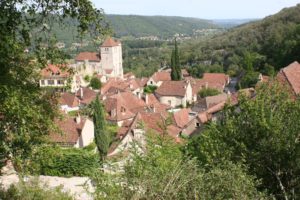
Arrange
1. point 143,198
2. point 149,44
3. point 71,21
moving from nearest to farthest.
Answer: point 143,198 → point 71,21 → point 149,44

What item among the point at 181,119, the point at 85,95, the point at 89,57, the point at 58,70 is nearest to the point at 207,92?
the point at 85,95

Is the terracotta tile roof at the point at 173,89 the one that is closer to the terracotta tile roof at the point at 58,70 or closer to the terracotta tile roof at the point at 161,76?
the terracotta tile roof at the point at 161,76

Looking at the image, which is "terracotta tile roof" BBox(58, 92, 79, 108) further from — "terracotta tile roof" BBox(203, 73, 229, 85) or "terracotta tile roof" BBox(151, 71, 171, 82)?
"terracotta tile roof" BBox(203, 73, 229, 85)

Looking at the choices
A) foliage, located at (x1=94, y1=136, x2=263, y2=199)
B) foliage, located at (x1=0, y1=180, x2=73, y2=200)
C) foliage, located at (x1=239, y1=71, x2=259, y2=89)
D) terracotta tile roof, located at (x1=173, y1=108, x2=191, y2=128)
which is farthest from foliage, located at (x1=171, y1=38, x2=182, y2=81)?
foliage, located at (x1=94, y1=136, x2=263, y2=199)

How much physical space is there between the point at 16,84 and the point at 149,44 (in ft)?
620

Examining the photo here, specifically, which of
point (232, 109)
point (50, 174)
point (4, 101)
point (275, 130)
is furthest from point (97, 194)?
point (50, 174)

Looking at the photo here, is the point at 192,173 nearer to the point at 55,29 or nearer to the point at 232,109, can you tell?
the point at 55,29

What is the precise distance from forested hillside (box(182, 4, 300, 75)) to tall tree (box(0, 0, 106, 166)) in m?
39.8

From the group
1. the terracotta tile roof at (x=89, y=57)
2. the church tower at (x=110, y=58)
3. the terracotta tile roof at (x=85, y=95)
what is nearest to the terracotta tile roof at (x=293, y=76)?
the terracotta tile roof at (x=85, y=95)

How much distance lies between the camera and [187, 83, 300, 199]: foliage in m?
11.7

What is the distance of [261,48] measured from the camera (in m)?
73.4

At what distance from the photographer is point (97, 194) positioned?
7.41m

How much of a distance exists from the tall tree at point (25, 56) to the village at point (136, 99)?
0.73 metres

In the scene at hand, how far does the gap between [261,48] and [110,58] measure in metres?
29.8
